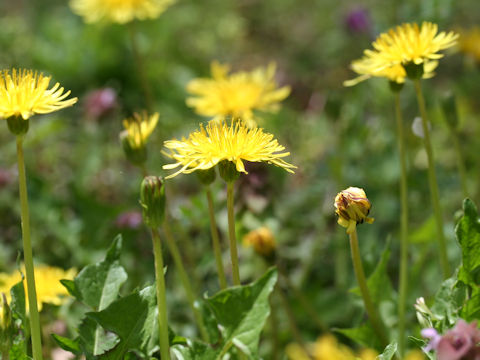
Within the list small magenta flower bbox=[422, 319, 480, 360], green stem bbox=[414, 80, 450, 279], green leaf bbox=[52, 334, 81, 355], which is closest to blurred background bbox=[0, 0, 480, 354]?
green stem bbox=[414, 80, 450, 279]

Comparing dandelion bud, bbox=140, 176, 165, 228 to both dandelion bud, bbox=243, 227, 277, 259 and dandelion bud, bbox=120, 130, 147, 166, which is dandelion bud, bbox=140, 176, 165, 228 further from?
dandelion bud, bbox=243, 227, 277, 259

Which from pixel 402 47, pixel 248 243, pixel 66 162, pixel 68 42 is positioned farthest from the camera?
pixel 68 42

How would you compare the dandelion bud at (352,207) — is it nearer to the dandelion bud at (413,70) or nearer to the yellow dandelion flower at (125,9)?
the dandelion bud at (413,70)

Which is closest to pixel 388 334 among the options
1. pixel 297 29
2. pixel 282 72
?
pixel 282 72

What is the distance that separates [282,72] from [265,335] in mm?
1949

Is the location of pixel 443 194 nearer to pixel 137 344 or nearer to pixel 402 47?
pixel 402 47

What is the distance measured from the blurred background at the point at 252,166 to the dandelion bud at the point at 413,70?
365mm

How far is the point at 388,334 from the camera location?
149 centimetres

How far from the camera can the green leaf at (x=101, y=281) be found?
1.20 metres

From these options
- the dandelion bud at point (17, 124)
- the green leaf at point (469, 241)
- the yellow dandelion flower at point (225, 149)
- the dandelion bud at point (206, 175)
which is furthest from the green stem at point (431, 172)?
the dandelion bud at point (17, 124)

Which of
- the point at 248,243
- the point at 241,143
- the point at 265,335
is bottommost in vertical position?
the point at 265,335

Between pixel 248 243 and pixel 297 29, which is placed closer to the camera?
pixel 248 243

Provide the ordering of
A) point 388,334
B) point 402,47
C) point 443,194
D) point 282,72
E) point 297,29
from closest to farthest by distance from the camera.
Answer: point 402,47
point 388,334
point 443,194
point 282,72
point 297,29

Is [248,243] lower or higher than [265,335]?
higher
